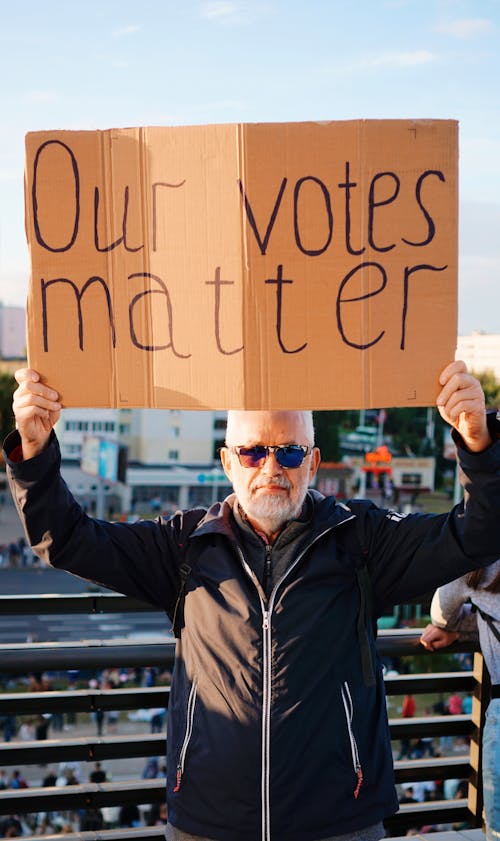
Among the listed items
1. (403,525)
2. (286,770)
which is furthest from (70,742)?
(403,525)

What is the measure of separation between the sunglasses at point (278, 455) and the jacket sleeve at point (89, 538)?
1.01 feet

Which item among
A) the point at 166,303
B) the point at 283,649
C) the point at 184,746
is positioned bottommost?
the point at 184,746

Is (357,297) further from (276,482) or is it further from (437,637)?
(437,637)

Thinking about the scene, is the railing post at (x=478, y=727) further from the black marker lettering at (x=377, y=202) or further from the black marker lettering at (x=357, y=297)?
the black marker lettering at (x=377, y=202)

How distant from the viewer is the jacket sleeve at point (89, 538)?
2662 millimetres

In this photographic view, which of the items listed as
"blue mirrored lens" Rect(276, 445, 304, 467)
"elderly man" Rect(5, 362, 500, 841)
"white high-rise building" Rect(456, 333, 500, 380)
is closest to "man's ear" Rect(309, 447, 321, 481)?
"elderly man" Rect(5, 362, 500, 841)

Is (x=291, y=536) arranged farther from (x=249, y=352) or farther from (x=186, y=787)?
(x=186, y=787)

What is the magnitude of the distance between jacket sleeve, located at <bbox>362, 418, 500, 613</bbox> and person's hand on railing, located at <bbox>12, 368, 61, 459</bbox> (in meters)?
0.93

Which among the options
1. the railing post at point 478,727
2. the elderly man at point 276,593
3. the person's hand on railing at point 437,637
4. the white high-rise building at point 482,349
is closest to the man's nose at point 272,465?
the elderly man at point 276,593

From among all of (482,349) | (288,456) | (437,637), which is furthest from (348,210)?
(482,349)

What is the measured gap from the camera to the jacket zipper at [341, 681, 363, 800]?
8.70 ft

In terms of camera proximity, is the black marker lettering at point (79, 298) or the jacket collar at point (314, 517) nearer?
the black marker lettering at point (79, 298)

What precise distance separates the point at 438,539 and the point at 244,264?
0.91 m

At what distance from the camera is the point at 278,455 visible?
272 centimetres
